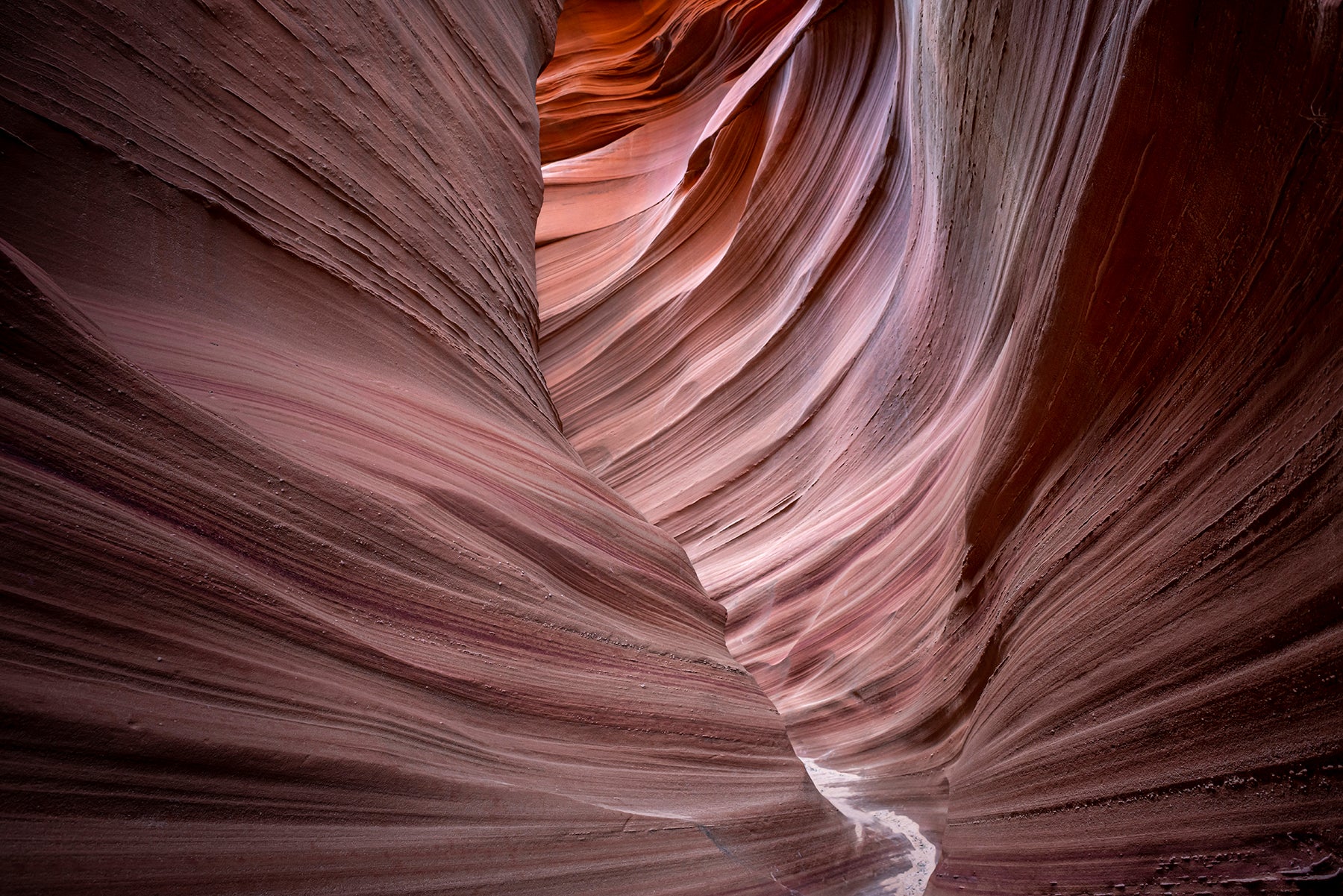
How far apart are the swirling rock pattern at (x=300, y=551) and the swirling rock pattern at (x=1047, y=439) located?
0.54 m

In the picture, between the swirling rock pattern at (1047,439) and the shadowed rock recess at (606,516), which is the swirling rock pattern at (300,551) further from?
the swirling rock pattern at (1047,439)

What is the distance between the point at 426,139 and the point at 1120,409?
2.08 meters

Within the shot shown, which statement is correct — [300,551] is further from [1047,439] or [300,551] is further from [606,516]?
[1047,439]

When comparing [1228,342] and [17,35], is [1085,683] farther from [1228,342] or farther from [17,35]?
[17,35]

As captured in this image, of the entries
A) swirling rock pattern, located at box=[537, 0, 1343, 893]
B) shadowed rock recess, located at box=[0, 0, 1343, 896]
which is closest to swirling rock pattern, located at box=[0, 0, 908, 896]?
shadowed rock recess, located at box=[0, 0, 1343, 896]

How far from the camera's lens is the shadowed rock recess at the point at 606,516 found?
3.30ft

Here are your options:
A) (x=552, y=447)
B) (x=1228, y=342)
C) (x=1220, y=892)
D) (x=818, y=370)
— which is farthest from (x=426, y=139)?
(x=1220, y=892)

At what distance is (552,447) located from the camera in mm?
2277

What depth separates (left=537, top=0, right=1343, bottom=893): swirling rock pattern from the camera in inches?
42.3

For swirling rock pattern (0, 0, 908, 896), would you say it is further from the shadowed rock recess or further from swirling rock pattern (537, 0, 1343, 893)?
swirling rock pattern (537, 0, 1343, 893)

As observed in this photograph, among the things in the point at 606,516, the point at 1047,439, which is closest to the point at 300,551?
the point at 606,516

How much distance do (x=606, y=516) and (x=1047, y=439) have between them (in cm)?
108

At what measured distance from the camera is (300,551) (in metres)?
1.29

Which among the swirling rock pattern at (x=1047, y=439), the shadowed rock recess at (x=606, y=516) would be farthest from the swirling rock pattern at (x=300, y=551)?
the swirling rock pattern at (x=1047, y=439)
